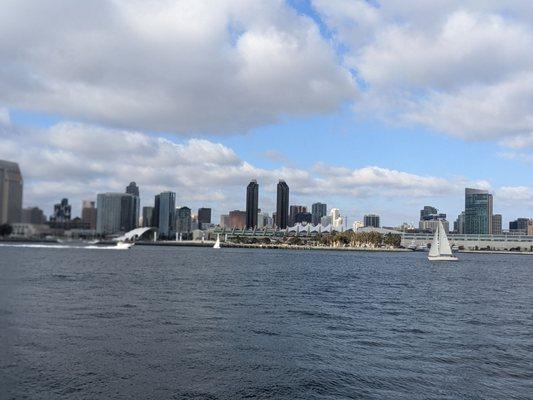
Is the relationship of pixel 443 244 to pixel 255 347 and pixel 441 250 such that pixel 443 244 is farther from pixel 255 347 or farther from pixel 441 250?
pixel 255 347

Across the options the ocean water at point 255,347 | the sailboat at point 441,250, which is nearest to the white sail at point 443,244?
the sailboat at point 441,250

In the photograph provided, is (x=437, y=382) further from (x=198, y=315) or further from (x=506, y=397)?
(x=198, y=315)

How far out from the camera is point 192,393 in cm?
1903

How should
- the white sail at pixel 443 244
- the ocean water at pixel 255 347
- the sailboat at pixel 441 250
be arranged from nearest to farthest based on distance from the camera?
the ocean water at pixel 255 347
the sailboat at pixel 441 250
the white sail at pixel 443 244

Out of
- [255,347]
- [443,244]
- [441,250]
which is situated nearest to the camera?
[255,347]

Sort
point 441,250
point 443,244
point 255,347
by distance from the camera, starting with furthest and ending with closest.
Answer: point 443,244 → point 441,250 → point 255,347

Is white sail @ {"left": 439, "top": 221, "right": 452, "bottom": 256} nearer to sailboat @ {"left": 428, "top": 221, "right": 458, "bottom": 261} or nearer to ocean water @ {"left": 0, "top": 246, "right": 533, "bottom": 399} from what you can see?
sailboat @ {"left": 428, "top": 221, "right": 458, "bottom": 261}

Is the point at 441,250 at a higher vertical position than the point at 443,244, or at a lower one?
lower

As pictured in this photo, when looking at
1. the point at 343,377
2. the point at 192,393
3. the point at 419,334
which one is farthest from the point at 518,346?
the point at 192,393

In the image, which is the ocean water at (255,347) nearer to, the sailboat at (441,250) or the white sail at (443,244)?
the sailboat at (441,250)

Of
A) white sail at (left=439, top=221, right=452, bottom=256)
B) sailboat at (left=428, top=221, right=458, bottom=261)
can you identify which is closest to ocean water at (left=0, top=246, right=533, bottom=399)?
sailboat at (left=428, top=221, right=458, bottom=261)

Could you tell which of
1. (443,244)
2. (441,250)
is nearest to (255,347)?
(441,250)

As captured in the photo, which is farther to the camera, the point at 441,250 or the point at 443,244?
the point at 443,244

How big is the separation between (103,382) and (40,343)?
7.58 m
